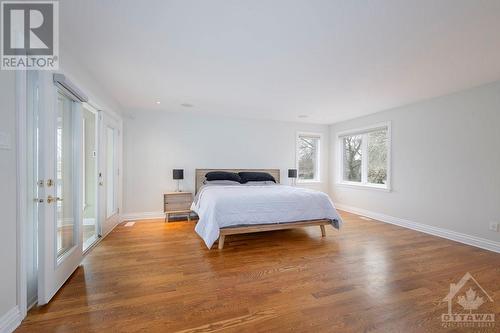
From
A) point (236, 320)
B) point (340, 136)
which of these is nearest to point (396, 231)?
point (340, 136)

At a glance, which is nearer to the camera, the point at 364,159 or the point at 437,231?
the point at 437,231

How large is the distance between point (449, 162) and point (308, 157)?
116 inches

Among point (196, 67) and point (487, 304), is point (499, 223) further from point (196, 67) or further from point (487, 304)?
point (196, 67)

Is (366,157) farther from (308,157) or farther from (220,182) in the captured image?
(220,182)

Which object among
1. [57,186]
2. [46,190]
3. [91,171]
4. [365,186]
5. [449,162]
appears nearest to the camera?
[46,190]

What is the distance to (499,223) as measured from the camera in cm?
287

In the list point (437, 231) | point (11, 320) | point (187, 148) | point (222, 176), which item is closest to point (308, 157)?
point (222, 176)

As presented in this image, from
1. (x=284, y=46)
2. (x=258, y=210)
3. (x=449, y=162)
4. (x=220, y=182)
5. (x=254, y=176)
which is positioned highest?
(x=284, y=46)

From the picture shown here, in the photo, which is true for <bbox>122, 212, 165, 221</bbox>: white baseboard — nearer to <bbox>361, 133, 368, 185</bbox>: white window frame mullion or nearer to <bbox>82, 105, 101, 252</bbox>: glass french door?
<bbox>82, 105, 101, 252</bbox>: glass french door

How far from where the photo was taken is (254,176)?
15.7 feet

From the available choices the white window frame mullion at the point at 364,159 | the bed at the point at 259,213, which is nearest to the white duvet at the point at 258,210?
the bed at the point at 259,213

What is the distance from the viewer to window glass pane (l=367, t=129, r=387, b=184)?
456 cm

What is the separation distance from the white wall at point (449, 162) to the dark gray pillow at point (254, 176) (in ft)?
7.76

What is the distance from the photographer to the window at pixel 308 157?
578 centimetres
